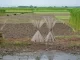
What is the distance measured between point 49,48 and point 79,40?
4541 mm

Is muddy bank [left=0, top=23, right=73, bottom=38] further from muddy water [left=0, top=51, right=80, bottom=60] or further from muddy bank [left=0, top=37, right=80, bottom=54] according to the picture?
Result: muddy water [left=0, top=51, right=80, bottom=60]

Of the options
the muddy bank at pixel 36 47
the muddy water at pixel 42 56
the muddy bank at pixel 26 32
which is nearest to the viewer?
the muddy water at pixel 42 56

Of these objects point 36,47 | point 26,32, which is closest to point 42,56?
point 36,47

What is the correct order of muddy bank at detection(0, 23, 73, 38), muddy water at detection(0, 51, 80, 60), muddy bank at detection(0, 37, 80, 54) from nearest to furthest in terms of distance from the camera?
1. muddy water at detection(0, 51, 80, 60)
2. muddy bank at detection(0, 37, 80, 54)
3. muddy bank at detection(0, 23, 73, 38)

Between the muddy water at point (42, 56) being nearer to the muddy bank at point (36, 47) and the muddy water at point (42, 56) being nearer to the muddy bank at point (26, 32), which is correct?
the muddy bank at point (36, 47)

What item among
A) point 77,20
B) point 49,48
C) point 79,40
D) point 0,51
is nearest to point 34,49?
point 49,48

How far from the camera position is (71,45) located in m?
20.6

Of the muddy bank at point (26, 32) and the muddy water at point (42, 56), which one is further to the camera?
the muddy bank at point (26, 32)

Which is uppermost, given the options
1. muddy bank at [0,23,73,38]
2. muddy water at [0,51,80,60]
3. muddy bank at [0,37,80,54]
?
muddy water at [0,51,80,60]

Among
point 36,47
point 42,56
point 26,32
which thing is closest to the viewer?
point 42,56

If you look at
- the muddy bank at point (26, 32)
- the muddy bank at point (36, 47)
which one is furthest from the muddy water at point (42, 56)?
the muddy bank at point (26, 32)

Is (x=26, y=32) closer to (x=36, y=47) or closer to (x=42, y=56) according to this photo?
(x=36, y=47)

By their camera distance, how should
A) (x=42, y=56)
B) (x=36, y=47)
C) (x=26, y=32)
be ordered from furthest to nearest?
(x=26, y=32)
(x=36, y=47)
(x=42, y=56)

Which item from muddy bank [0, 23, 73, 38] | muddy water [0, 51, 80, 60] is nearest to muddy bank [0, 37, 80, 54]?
muddy water [0, 51, 80, 60]
